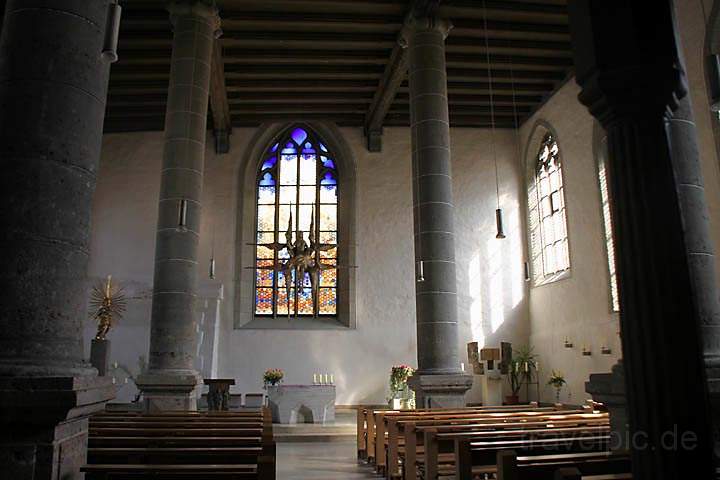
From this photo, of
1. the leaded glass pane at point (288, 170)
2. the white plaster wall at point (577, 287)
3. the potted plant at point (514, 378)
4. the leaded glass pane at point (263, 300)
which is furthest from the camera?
the leaded glass pane at point (288, 170)

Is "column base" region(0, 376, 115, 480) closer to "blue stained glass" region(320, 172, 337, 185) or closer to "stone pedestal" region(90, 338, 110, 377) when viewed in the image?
"stone pedestal" region(90, 338, 110, 377)

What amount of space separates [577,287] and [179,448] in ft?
34.9

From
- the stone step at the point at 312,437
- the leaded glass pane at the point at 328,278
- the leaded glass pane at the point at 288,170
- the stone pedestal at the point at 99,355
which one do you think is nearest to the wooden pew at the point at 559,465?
the stone step at the point at 312,437

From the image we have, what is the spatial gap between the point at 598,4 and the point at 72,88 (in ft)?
8.68

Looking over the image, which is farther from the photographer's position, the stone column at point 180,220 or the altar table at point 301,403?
the altar table at point 301,403

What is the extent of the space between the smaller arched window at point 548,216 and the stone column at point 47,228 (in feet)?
38.9

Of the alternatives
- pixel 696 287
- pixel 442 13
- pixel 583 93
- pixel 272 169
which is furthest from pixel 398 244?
pixel 583 93

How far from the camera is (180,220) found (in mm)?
8906

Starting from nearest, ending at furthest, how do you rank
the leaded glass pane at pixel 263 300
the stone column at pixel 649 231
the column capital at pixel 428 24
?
the stone column at pixel 649 231 → the column capital at pixel 428 24 → the leaded glass pane at pixel 263 300

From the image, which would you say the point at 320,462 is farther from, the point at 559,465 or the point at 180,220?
the point at 559,465

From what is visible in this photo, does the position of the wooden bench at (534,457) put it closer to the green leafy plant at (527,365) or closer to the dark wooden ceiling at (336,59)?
the dark wooden ceiling at (336,59)

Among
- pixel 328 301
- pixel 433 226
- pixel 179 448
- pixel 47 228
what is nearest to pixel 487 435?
pixel 179 448

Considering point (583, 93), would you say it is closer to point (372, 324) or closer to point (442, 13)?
point (442, 13)

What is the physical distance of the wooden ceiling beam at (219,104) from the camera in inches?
479
